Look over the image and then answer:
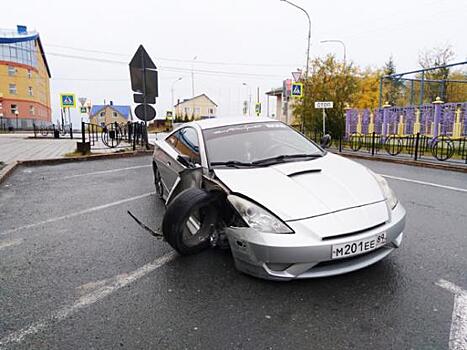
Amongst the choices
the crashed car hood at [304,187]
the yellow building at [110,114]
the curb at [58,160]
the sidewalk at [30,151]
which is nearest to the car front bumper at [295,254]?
the crashed car hood at [304,187]

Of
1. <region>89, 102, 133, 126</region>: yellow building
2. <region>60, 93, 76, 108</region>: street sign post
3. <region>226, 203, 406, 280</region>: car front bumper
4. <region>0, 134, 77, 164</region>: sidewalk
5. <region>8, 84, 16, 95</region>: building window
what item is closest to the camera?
<region>226, 203, 406, 280</region>: car front bumper

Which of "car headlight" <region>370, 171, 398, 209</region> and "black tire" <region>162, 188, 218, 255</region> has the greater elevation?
"car headlight" <region>370, 171, 398, 209</region>

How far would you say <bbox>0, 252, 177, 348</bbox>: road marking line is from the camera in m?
2.27

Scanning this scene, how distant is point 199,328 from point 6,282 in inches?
74.7

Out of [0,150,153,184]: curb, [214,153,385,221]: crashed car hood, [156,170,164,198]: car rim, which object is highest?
[214,153,385,221]: crashed car hood

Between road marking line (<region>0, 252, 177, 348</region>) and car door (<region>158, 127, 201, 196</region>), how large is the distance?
4.03 feet

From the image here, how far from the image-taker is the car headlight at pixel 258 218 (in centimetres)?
264

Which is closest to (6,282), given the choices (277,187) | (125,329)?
(125,329)

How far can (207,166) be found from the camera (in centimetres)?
367

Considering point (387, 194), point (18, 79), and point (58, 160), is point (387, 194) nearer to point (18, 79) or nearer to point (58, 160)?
point (58, 160)

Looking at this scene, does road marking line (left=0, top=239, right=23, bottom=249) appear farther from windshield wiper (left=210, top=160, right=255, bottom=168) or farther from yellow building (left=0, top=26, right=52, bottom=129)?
yellow building (left=0, top=26, right=52, bottom=129)

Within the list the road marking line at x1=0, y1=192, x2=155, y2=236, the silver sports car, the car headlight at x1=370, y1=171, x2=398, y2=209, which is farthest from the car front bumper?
the road marking line at x1=0, y1=192, x2=155, y2=236

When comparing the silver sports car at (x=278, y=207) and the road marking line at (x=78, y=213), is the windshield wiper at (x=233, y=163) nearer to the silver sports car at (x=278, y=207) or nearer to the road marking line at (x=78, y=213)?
the silver sports car at (x=278, y=207)

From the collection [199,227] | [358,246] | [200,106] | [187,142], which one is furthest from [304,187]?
[200,106]
